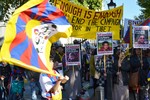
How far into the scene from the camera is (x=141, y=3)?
142ft

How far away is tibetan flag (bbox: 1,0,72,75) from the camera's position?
5.49 meters

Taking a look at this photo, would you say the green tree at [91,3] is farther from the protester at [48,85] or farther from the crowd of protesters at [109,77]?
the protester at [48,85]

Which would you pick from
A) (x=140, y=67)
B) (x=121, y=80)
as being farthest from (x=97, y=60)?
(x=140, y=67)

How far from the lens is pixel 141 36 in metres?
11.5

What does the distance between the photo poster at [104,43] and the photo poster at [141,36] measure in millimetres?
649

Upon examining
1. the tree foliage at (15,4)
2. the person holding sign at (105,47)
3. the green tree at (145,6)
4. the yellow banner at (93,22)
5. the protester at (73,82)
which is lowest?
the protester at (73,82)

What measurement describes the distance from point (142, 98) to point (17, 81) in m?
3.37

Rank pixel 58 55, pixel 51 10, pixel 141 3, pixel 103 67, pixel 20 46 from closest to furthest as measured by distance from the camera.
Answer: pixel 20 46 → pixel 51 10 → pixel 103 67 → pixel 58 55 → pixel 141 3

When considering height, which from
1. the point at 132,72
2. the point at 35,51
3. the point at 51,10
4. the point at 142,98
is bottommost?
the point at 142,98

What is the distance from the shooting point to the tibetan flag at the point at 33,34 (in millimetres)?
5488

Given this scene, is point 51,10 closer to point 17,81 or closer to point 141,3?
point 17,81

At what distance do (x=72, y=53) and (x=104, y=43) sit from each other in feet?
5.52

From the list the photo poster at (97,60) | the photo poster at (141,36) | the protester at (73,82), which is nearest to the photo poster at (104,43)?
the photo poster at (97,60)

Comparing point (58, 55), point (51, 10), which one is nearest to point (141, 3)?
point (58, 55)
